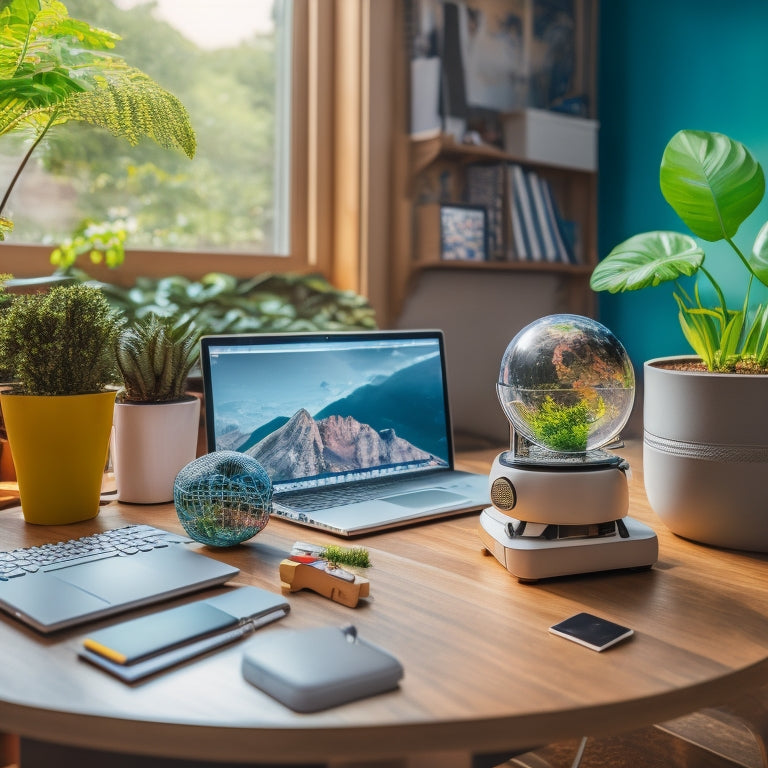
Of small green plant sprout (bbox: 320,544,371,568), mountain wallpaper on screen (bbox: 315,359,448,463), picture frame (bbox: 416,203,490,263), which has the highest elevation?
picture frame (bbox: 416,203,490,263)

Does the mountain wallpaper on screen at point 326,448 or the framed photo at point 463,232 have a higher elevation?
the framed photo at point 463,232

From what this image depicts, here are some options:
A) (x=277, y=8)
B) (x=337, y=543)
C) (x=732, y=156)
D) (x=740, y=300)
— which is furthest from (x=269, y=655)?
(x=740, y=300)

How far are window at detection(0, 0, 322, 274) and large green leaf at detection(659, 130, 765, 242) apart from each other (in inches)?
56.6

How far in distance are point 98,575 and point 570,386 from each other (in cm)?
59

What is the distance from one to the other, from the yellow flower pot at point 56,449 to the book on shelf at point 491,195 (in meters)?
1.72

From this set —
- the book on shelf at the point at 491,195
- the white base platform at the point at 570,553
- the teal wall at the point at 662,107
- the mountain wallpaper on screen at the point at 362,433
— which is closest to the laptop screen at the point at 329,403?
the mountain wallpaper on screen at the point at 362,433

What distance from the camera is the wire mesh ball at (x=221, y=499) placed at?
0.94m

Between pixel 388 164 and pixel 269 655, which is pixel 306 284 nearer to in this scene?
pixel 388 164

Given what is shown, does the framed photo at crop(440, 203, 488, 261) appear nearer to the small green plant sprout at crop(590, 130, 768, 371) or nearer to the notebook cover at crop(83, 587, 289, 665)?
the small green plant sprout at crop(590, 130, 768, 371)

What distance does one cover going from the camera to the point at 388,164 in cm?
242

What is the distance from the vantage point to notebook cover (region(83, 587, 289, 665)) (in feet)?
2.09

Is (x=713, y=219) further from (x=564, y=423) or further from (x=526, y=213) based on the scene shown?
(x=526, y=213)

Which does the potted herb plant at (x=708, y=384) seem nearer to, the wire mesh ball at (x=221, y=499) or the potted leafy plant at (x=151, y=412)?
the wire mesh ball at (x=221, y=499)

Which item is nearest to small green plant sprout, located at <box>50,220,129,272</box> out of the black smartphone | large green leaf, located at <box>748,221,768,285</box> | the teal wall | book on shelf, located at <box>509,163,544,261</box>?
book on shelf, located at <box>509,163,544,261</box>
